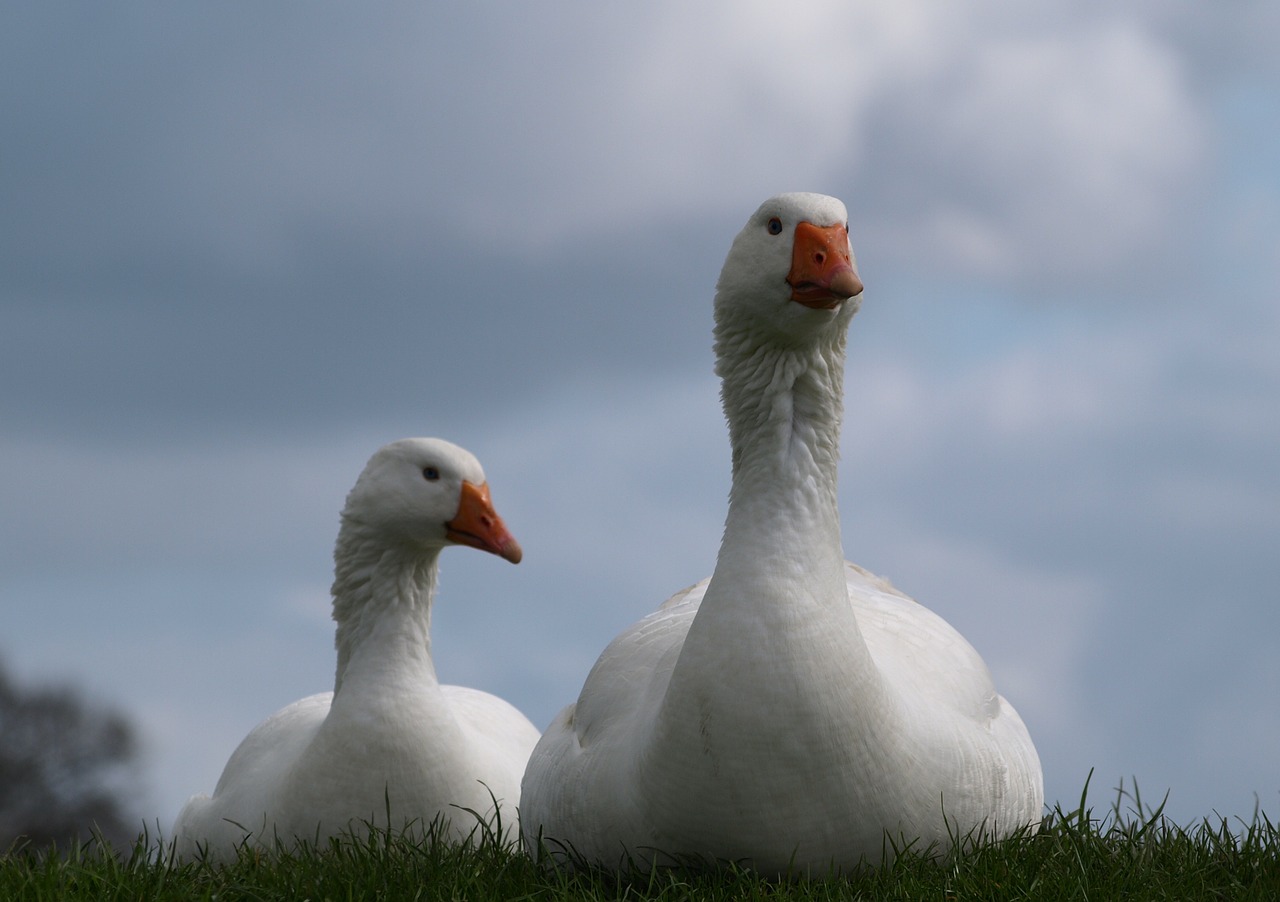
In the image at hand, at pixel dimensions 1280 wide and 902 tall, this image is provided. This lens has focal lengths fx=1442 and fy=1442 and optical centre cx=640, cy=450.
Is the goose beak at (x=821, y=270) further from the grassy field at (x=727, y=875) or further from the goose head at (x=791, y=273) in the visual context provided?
the grassy field at (x=727, y=875)

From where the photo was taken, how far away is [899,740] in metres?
5.65

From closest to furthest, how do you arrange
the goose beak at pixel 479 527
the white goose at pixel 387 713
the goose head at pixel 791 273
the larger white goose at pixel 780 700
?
the larger white goose at pixel 780 700 → the goose head at pixel 791 273 → the white goose at pixel 387 713 → the goose beak at pixel 479 527

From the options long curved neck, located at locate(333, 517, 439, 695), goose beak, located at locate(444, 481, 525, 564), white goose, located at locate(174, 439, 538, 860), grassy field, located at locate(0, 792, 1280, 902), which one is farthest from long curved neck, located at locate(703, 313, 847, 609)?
long curved neck, located at locate(333, 517, 439, 695)

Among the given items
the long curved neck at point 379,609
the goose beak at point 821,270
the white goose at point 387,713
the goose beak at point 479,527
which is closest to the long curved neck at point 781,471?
the goose beak at point 821,270

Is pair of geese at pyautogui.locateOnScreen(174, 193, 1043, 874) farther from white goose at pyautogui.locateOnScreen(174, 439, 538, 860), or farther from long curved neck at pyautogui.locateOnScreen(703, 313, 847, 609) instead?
white goose at pyautogui.locateOnScreen(174, 439, 538, 860)

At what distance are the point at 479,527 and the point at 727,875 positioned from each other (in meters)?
3.26

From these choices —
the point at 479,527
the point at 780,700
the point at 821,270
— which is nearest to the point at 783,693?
the point at 780,700

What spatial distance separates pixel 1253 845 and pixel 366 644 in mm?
4840

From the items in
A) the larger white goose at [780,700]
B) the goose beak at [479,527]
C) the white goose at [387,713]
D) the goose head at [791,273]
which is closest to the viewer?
the larger white goose at [780,700]

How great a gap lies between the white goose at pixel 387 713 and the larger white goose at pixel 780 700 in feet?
6.06

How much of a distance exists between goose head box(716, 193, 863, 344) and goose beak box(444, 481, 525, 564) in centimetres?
278

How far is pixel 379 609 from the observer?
8484 millimetres

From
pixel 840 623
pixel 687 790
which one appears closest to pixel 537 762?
pixel 687 790

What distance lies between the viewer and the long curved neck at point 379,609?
27.6 feet
